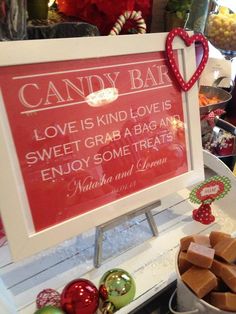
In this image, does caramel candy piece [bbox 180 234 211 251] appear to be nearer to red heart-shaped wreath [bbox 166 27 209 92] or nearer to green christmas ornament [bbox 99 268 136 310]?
green christmas ornament [bbox 99 268 136 310]

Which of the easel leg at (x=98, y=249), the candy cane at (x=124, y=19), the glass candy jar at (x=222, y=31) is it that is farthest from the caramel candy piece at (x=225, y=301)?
the glass candy jar at (x=222, y=31)

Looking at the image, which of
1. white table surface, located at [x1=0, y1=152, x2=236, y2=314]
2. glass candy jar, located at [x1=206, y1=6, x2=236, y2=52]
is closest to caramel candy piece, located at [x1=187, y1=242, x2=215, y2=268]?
white table surface, located at [x1=0, y1=152, x2=236, y2=314]

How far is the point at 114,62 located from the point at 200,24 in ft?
1.19

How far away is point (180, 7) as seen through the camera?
69 cm

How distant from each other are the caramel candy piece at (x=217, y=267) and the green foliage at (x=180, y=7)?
1.67ft

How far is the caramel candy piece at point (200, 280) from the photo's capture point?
1.54ft

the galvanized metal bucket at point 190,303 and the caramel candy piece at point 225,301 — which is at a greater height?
the caramel candy piece at point 225,301

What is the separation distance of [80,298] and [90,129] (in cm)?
27

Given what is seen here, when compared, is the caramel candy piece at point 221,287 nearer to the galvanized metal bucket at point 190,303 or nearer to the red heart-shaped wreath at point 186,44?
the galvanized metal bucket at point 190,303

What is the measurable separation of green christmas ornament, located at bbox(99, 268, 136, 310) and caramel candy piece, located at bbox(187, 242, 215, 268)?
123 millimetres

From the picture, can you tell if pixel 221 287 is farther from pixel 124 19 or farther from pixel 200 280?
pixel 124 19

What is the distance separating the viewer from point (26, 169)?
471 millimetres

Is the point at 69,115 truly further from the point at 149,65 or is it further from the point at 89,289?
the point at 89,289

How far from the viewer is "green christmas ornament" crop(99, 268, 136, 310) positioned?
539mm
